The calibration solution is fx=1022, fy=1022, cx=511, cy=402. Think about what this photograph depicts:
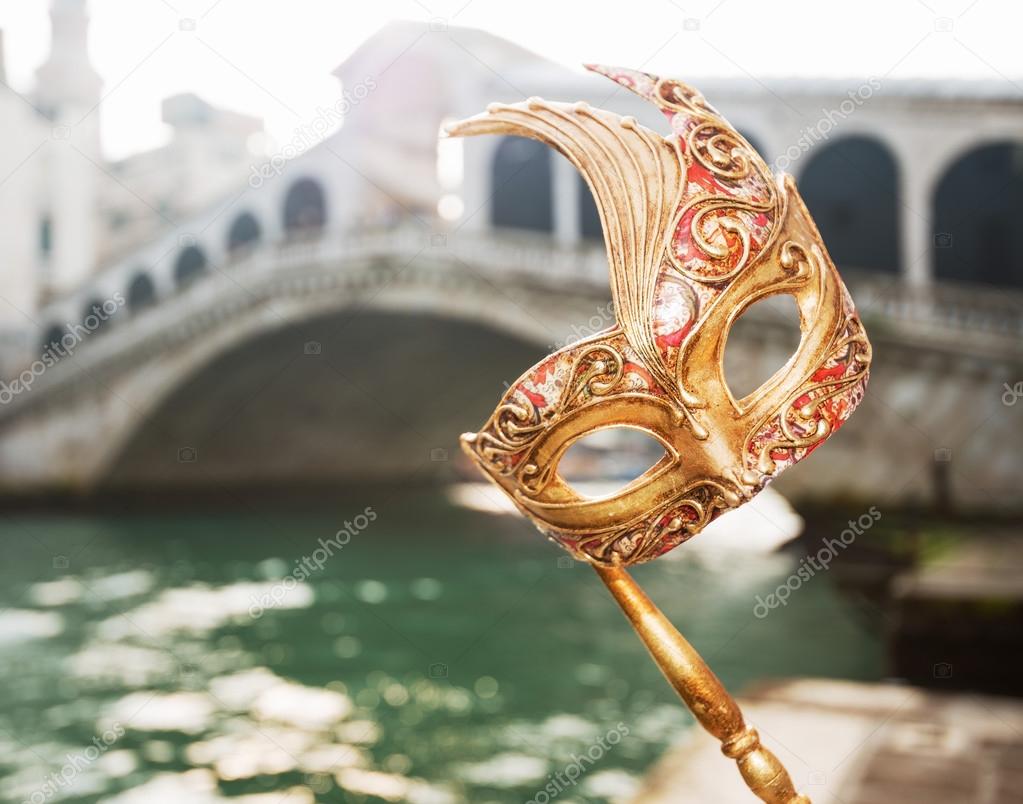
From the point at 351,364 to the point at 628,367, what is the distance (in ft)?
46.8

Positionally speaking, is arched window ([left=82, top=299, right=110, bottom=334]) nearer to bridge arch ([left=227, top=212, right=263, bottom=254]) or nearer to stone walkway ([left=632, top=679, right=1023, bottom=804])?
bridge arch ([left=227, top=212, right=263, bottom=254])

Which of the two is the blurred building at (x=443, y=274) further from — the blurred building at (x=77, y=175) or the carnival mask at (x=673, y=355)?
the carnival mask at (x=673, y=355)

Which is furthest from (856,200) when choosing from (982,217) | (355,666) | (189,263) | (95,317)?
(189,263)

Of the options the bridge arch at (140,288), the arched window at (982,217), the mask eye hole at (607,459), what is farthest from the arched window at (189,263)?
the arched window at (982,217)

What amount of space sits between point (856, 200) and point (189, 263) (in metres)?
13.2

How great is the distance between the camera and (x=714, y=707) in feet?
3.31

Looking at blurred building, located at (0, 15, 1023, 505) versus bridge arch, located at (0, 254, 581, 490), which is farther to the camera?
bridge arch, located at (0, 254, 581, 490)

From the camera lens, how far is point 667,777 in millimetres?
3219

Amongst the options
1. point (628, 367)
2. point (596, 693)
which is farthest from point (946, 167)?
point (628, 367)

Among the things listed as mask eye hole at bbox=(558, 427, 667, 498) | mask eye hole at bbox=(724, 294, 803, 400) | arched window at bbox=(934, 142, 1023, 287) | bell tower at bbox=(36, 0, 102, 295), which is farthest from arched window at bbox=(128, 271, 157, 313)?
arched window at bbox=(934, 142, 1023, 287)

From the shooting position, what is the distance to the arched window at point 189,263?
63.2ft

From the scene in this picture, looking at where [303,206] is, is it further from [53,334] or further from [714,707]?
[714,707]

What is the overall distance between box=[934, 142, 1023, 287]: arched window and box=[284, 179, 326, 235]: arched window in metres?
10.4

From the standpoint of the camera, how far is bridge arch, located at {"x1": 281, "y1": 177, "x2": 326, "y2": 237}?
1725 centimetres
